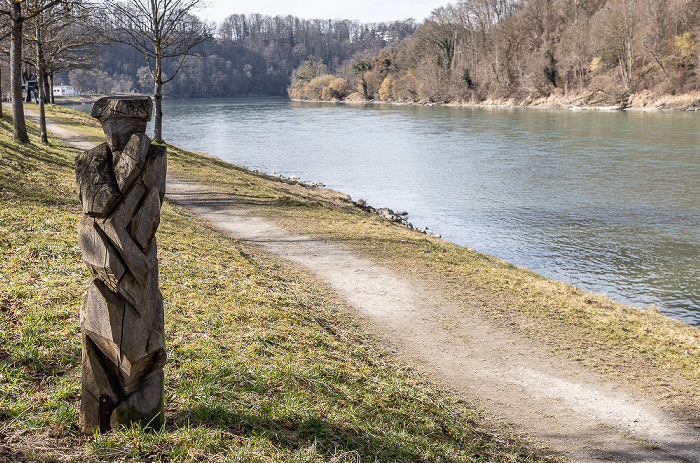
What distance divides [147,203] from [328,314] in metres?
5.59

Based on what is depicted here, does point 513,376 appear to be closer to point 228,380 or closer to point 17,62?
point 228,380

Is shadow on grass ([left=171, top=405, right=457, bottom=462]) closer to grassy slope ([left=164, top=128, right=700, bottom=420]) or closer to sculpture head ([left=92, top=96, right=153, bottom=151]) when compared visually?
sculpture head ([left=92, top=96, right=153, bottom=151])

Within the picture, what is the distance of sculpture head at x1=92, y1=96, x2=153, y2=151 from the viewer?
11.9ft

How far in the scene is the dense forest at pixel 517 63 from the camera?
73812 mm

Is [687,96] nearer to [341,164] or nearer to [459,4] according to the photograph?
[341,164]

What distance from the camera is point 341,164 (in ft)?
119

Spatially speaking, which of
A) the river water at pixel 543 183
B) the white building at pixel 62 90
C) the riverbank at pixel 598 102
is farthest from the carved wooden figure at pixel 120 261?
the white building at pixel 62 90

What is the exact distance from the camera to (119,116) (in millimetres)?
3650

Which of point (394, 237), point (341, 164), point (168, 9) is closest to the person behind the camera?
point (394, 237)

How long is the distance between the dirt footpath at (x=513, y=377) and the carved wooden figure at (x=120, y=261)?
4106mm

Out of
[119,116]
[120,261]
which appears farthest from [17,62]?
[120,261]

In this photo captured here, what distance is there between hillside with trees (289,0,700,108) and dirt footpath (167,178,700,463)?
211 feet

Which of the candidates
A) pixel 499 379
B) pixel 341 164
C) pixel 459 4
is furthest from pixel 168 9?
pixel 459 4

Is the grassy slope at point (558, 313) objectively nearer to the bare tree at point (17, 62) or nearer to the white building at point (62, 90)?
the bare tree at point (17, 62)
